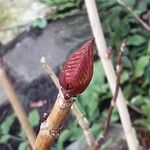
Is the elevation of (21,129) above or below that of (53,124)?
below

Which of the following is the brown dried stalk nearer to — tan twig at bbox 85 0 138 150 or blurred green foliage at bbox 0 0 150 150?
tan twig at bbox 85 0 138 150

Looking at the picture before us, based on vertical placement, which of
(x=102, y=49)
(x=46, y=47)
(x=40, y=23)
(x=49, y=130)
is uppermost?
(x=49, y=130)

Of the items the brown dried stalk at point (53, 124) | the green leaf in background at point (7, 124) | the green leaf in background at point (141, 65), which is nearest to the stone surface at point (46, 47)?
the green leaf in background at point (7, 124)

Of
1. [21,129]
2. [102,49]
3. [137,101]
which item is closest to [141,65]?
[137,101]

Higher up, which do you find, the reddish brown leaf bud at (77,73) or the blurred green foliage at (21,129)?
the reddish brown leaf bud at (77,73)

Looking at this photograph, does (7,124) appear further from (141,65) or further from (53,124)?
(53,124)

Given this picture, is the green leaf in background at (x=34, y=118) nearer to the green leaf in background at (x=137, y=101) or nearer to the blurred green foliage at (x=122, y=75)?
the blurred green foliage at (x=122, y=75)

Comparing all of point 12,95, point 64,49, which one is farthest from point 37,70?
point 12,95
